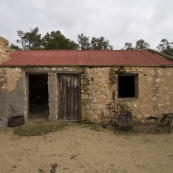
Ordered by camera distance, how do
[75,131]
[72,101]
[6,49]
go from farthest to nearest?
1. [6,49]
2. [72,101]
3. [75,131]

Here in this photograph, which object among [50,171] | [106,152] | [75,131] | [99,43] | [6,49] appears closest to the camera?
[50,171]

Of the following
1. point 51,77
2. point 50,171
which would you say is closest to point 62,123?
point 51,77

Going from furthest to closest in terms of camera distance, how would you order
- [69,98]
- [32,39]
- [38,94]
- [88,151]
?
[32,39], [38,94], [69,98], [88,151]

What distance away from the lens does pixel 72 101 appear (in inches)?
288

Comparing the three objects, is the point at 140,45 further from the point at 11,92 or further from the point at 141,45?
the point at 11,92

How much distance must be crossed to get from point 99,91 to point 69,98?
1.47 meters

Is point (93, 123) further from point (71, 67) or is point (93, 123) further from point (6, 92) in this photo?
point (6, 92)

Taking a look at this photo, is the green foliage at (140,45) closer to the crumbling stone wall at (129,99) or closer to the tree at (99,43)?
the tree at (99,43)

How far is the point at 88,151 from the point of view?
4609mm

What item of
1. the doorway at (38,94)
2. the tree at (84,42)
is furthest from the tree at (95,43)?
the doorway at (38,94)

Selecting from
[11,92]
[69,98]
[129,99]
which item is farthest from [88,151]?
[11,92]

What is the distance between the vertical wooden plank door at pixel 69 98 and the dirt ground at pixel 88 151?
1.03 meters

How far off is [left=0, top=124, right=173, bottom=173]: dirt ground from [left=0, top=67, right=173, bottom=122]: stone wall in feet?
3.14

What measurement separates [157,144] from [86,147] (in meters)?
2.34
